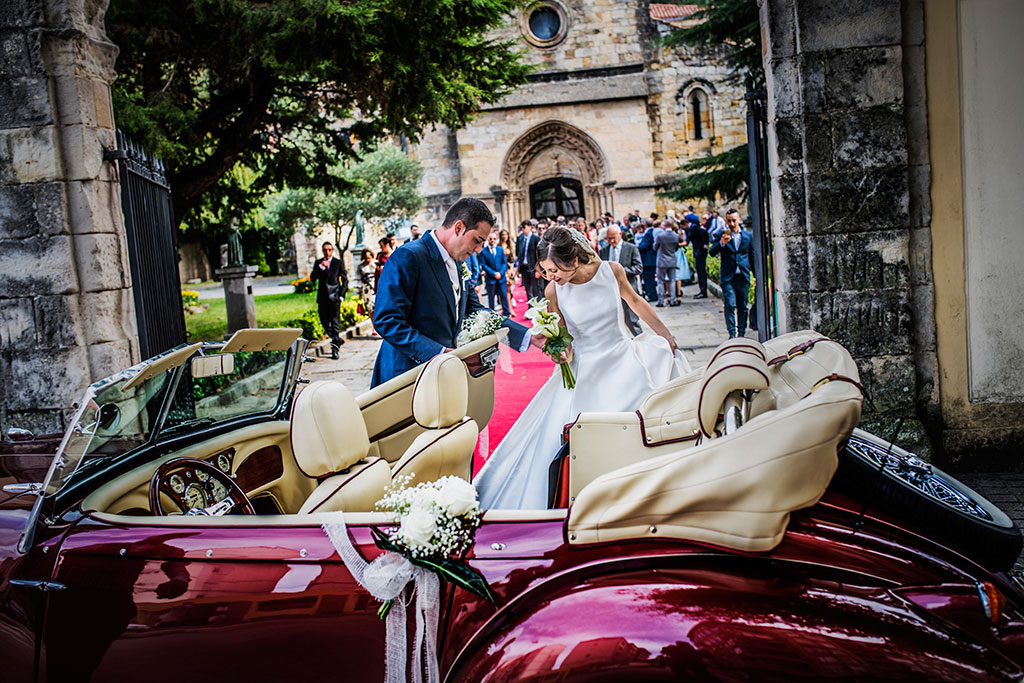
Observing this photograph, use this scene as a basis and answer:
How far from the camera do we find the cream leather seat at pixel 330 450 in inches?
109

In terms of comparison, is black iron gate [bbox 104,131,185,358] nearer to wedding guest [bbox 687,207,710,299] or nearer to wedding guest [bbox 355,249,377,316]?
wedding guest [bbox 355,249,377,316]

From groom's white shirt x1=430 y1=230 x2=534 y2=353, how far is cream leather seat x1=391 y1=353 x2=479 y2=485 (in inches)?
58.9

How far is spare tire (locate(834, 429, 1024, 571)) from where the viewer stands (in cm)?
216

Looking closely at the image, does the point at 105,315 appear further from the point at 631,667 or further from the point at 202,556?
the point at 631,667

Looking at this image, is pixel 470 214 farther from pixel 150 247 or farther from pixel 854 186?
pixel 150 247

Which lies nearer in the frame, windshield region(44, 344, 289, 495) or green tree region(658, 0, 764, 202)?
windshield region(44, 344, 289, 495)

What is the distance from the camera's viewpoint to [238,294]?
606 inches

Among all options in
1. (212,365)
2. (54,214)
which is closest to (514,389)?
(54,214)

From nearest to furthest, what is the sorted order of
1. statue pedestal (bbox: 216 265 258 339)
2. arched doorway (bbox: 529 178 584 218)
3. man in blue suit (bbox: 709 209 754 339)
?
man in blue suit (bbox: 709 209 754 339), statue pedestal (bbox: 216 265 258 339), arched doorway (bbox: 529 178 584 218)

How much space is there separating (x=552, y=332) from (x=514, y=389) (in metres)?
4.47

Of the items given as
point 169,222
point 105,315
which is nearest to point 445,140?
point 169,222

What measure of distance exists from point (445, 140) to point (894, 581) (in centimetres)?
2921

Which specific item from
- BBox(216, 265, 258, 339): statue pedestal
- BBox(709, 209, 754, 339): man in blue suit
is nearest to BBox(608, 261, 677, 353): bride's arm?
BBox(709, 209, 754, 339): man in blue suit

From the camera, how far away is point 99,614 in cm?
235
